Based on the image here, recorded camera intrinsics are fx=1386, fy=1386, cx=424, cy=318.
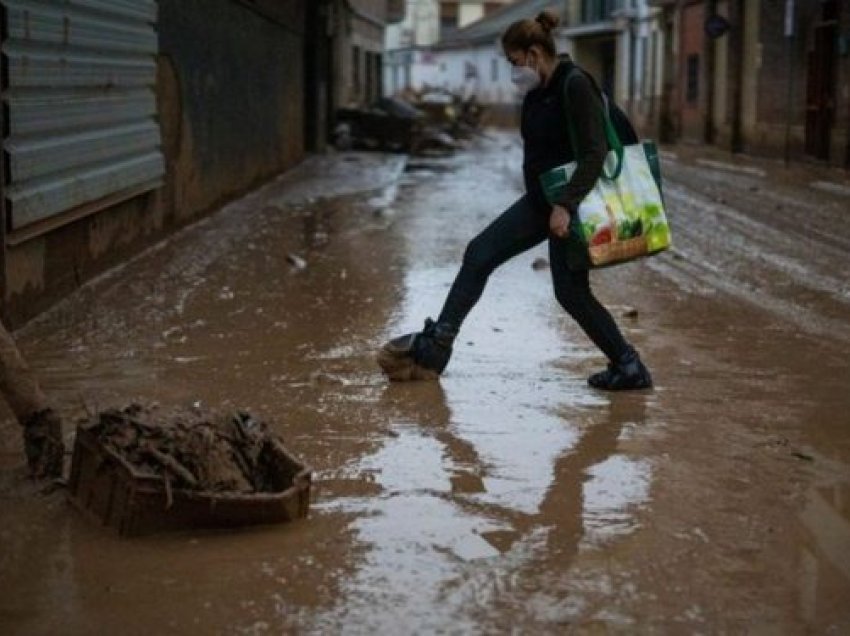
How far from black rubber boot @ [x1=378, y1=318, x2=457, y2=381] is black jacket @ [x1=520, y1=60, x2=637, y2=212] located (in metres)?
0.71

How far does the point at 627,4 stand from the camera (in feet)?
147

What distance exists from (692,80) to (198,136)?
75.3ft

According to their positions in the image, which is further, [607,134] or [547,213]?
[547,213]

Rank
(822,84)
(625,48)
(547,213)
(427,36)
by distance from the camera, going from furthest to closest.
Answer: (427,36) < (625,48) < (822,84) < (547,213)

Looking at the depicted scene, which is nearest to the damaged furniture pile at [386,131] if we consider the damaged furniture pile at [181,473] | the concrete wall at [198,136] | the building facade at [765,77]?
the building facade at [765,77]

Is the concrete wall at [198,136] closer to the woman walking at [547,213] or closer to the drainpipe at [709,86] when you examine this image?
the woman walking at [547,213]

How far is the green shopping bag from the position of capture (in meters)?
5.65

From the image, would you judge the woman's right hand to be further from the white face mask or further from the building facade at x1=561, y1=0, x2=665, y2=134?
the building facade at x1=561, y1=0, x2=665, y2=134

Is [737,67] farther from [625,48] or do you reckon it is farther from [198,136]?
[198,136]

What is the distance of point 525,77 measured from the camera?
5.66 meters

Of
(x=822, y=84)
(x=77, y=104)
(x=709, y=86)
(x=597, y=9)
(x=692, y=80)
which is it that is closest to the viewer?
(x=77, y=104)

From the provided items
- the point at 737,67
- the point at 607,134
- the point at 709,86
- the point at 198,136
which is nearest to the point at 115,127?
the point at 198,136

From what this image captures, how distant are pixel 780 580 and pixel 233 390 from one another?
114 inches

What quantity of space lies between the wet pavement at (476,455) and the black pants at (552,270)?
0.89 ft
